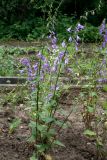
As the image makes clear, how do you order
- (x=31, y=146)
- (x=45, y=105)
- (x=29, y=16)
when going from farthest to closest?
(x=29, y=16) → (x=31, y=146) → (x=45, y=105)

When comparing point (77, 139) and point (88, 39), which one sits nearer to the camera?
point (77, 139)

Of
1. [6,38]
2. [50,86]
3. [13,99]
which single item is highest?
[50,86]

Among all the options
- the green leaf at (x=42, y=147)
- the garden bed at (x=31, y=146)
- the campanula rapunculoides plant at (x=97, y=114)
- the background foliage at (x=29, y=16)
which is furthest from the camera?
the background foliage at (x=29, y=16)

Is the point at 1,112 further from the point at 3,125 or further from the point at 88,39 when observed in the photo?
the point at 88,39

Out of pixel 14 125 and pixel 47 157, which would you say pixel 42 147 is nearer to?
pixel 47 157

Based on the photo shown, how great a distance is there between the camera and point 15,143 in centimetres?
432

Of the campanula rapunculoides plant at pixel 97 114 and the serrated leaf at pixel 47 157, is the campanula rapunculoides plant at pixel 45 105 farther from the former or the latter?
the campanula rapunculoides plant at pixel 97 114

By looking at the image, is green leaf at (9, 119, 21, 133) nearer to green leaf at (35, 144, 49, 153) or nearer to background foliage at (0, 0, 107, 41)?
green leaf at (35, 144, 49, 153)

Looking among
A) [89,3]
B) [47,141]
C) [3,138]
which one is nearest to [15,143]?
[3,138]

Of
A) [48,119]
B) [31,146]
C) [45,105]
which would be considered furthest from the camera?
[31,146]

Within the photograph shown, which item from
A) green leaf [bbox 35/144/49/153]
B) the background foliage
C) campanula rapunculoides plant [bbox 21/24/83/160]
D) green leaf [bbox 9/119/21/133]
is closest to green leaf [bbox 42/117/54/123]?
campanula rapunculoides plant [bbox 21/24/83/160]

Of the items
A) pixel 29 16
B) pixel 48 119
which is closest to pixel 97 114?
pixel 48 119

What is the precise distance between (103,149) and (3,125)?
0.97m

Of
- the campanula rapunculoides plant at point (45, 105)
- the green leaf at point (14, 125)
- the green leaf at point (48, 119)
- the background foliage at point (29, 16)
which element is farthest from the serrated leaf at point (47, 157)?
the background foliage at point (29, 16)
